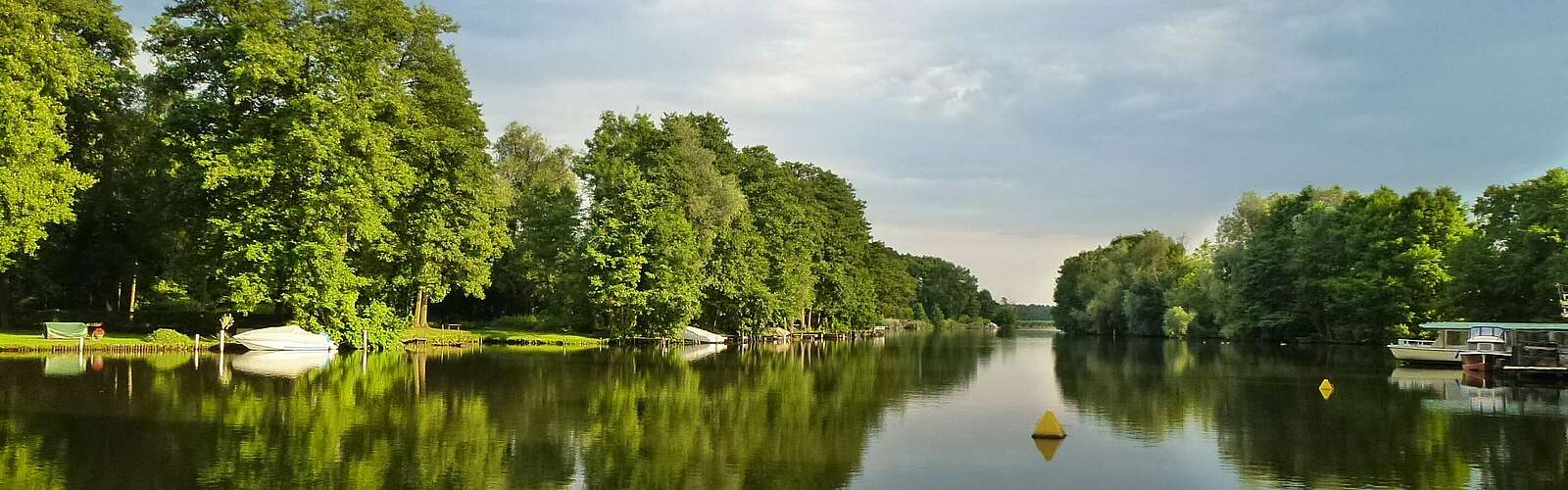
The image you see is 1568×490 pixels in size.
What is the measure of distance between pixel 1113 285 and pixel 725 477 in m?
119

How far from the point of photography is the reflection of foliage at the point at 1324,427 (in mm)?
17016

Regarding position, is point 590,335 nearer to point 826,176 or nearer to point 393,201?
point 393,201

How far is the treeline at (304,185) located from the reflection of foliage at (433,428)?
8.81m

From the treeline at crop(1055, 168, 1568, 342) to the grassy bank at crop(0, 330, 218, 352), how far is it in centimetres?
6420

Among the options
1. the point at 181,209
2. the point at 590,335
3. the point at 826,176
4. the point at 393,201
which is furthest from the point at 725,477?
the point at 826,176

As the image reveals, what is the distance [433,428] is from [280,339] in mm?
28641

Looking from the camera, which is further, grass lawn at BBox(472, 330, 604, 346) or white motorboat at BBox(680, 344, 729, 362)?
grass lawn at BBox(472, 330, 604, 346)

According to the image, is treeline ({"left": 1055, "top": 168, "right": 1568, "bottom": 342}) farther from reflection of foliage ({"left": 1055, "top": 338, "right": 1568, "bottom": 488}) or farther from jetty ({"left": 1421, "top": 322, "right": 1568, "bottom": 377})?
reflection of foliage ({"left": 1055, "top": 338, "right": 1568, "bottom": 488})

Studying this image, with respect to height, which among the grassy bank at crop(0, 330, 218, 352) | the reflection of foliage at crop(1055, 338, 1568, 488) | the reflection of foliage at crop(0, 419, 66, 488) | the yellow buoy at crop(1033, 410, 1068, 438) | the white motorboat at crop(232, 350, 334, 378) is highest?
the grassy bank at crop(0, 330, 218, 352)

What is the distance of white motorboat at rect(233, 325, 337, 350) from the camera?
44531 millimetres

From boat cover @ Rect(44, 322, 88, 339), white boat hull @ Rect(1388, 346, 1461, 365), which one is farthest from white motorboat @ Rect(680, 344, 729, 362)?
white boat hull @ Rect(1388, 346, 1461, 365)

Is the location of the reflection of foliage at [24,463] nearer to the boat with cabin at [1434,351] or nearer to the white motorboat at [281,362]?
the white motorboat at [281,362]

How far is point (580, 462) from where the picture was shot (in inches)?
642

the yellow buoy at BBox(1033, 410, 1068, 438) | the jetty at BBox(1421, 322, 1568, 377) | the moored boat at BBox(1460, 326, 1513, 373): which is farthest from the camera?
the moored boat at BBox(1460, 326, 1513, 373)
